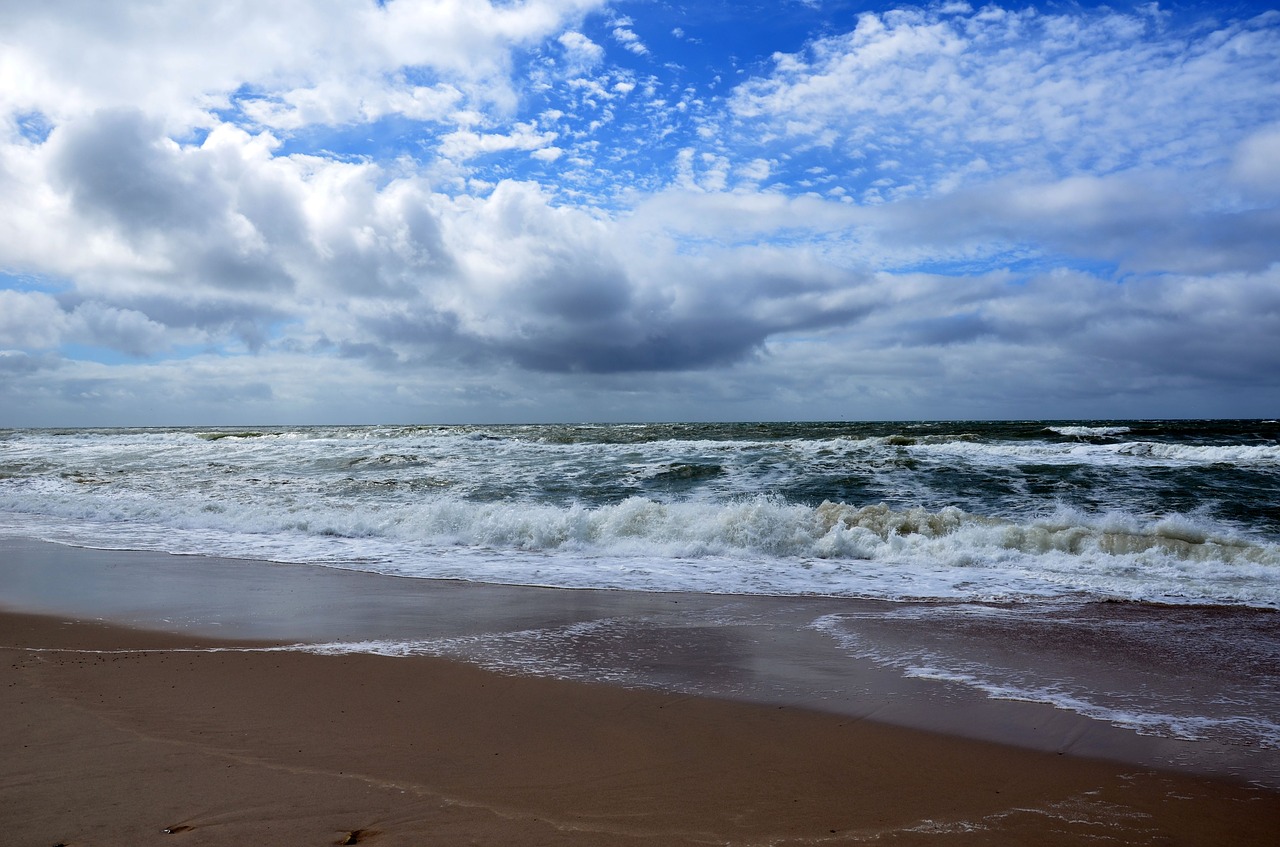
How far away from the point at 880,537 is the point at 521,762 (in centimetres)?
924

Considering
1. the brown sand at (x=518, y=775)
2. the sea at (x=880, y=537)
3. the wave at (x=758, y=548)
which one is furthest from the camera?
the wave at (x=758, y=548)

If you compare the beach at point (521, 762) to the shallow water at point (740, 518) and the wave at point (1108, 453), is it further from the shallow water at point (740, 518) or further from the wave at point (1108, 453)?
the wave at point (1108, 453)

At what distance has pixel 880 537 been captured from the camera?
11.9 m

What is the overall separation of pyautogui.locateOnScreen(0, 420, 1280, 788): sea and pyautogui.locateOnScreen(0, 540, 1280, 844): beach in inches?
41.1

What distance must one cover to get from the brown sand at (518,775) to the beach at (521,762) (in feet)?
0.04

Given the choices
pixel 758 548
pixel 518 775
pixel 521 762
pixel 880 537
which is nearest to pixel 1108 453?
pixel 880 537

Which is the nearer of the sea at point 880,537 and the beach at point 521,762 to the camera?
the beach at point 521,762

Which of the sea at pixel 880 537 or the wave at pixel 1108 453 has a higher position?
the wave at pixel 1108 453

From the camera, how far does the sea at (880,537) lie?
19.1ft

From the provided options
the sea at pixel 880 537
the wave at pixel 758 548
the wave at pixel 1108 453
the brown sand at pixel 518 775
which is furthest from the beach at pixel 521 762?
the wave at pixel 1108 453

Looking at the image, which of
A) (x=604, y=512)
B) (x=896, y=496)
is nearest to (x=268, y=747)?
(x=604, y=512)

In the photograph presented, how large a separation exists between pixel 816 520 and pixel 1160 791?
900cm

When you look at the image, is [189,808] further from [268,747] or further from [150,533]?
[150,533]

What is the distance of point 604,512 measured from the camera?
1341 centimetres
